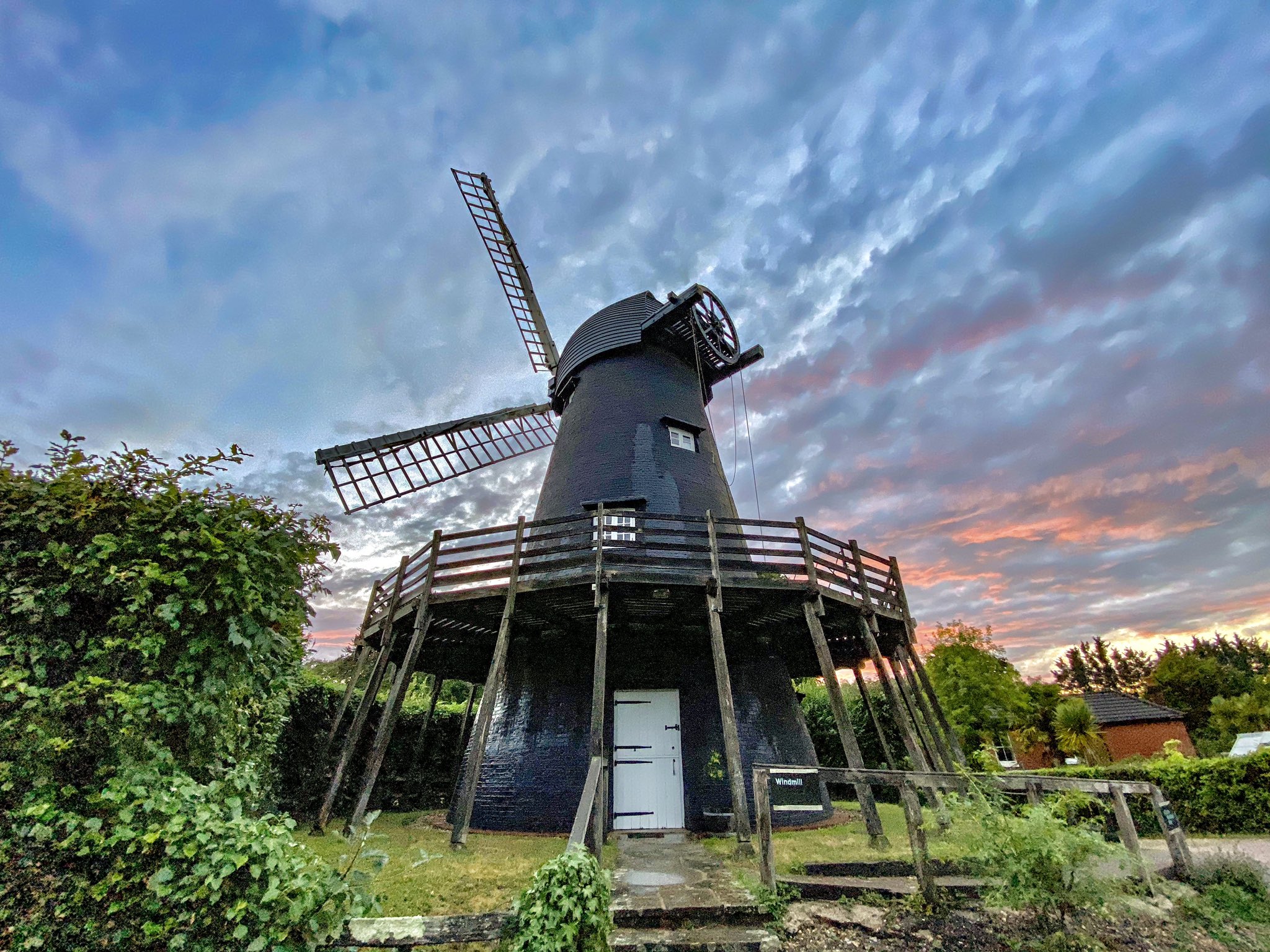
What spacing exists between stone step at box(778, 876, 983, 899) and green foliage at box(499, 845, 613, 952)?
2.70m

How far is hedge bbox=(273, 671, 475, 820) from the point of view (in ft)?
33.5

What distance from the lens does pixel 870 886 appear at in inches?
208

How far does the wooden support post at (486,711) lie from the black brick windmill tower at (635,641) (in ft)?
0.09

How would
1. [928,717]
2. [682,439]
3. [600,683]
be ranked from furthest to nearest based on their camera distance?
[682,439]
[928,717]
[600,683]

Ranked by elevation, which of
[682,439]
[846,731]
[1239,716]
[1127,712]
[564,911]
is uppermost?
[682,439]

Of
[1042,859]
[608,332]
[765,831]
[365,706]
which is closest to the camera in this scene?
[1042,859]

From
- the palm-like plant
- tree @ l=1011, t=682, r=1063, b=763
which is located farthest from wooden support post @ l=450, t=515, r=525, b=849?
tree @ l=1011, t=682, r=1063, b=763

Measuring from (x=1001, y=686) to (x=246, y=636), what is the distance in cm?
2414

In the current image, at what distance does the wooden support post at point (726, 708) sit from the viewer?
6.91 metres

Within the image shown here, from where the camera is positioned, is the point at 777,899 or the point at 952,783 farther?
the point at 952,783

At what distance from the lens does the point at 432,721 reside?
45.5 feet

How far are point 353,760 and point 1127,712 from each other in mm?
28307

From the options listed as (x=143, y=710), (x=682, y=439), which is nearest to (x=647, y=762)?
(x=682, y=439)

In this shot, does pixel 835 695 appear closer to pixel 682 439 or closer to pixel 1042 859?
pixel 1042 859
